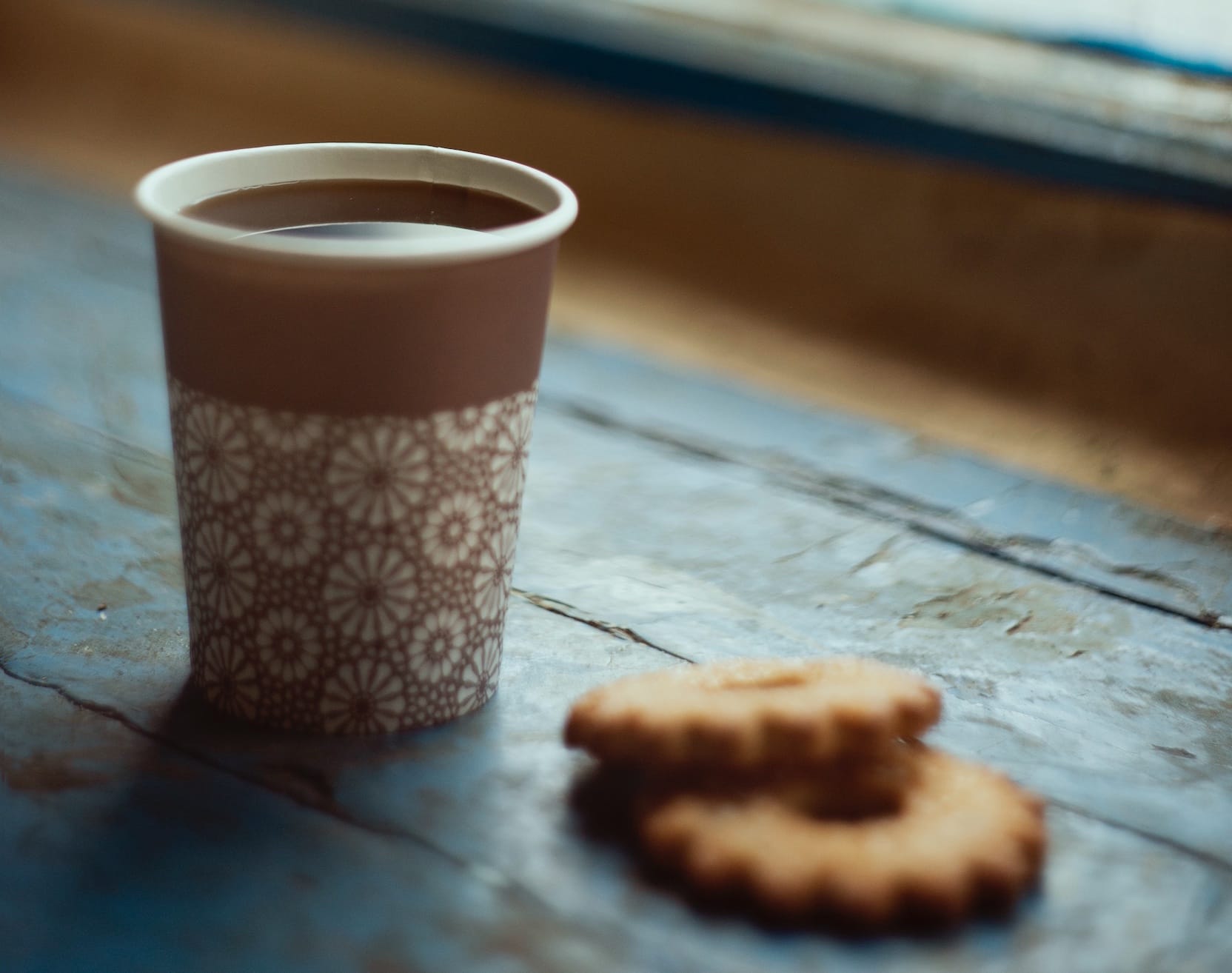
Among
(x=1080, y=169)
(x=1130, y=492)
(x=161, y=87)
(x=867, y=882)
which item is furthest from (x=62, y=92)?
(x=867, y=882)

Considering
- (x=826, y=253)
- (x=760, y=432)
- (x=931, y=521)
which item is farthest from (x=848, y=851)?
(x=826, y=253)

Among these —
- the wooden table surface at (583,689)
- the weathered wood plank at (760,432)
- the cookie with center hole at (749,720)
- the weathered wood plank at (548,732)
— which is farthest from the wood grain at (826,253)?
the cookie with center hole at (749,720)

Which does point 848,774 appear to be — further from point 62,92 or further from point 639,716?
point 62,92

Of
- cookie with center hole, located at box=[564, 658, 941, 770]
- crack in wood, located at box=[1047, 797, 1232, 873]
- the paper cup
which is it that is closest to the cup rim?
the paper cup

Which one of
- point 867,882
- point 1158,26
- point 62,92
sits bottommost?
point 62,92

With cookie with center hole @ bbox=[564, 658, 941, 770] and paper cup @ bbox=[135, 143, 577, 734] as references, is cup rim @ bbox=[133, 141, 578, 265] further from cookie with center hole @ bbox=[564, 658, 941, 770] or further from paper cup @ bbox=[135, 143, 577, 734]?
cookie with center hole @ bbox=[564, 658, 941, 770]

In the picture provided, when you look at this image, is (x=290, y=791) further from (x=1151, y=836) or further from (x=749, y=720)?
(x=1151, y=836)
